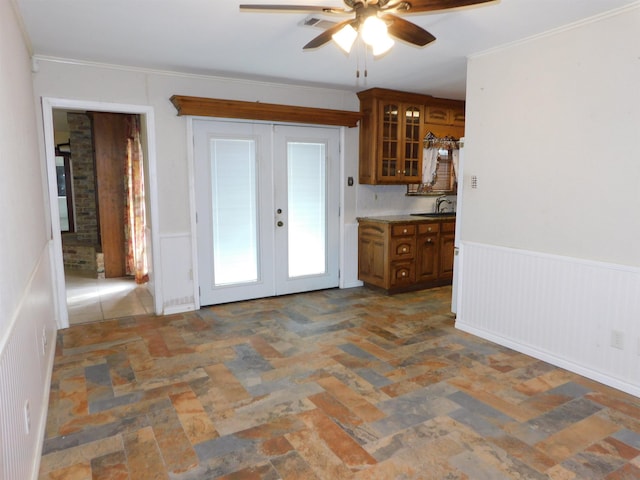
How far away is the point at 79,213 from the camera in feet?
23.0

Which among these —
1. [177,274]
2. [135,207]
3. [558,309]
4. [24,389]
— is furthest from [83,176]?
[558,309]

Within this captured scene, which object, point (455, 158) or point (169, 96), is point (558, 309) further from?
point (169, 96)

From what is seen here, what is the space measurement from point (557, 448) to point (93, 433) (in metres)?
2.49

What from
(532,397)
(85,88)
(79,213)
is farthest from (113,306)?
(532,397)

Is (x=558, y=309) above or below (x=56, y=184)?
below

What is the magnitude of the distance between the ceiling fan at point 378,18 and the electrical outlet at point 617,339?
225cm

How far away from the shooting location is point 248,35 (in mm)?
3146

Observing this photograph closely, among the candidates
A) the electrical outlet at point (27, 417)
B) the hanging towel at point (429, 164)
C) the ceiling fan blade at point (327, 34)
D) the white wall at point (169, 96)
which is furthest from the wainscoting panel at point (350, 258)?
the electrical outlet at point (27, 417)

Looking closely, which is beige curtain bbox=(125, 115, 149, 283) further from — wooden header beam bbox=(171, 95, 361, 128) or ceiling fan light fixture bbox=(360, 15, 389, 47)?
ceiling fan light fixture bbox=(360, 15, 389, 47)

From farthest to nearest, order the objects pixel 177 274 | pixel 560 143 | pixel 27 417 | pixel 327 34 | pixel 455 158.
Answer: pixel 455 158
pixel 177 274
pixel 560 143
pixel 327 34
pixel 27 417

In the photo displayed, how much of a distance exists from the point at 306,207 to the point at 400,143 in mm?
1409

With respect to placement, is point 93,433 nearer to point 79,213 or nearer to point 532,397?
point 532,397

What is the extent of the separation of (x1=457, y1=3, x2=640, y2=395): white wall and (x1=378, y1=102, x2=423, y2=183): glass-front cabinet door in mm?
1482

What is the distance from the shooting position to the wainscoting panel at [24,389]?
156 centimetres
